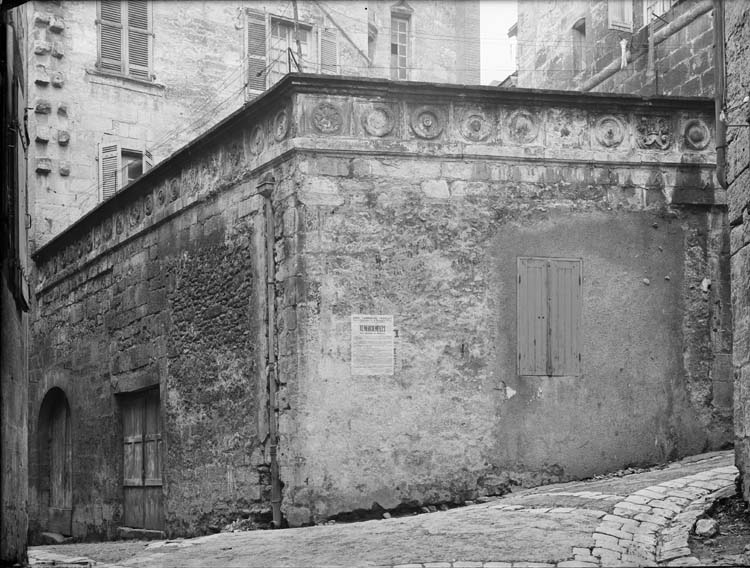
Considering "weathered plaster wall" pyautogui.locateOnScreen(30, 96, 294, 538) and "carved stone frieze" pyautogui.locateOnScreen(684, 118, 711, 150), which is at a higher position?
"carved stone frieze" pyautogui.locateOnScreen(684, 118, 711, 150)

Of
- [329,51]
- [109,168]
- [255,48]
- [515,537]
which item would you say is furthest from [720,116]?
[329,51]

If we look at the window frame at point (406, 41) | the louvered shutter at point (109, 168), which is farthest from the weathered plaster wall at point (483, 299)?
the window frame at point (406, 41)

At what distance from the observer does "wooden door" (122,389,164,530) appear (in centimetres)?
1330

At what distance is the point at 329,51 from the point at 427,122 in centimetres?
1155

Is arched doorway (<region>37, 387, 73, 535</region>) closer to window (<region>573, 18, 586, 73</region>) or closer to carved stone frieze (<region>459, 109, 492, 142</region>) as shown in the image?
carved stone frieze (<region>459, 109, 492, 142</region>)

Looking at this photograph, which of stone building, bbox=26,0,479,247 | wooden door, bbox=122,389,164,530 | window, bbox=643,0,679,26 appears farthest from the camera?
stone building, bbox=26,0,479,247

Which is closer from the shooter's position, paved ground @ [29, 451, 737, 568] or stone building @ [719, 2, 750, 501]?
paved ground @ [29, 451, 737, 568]

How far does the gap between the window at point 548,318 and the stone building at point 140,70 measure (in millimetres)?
7748

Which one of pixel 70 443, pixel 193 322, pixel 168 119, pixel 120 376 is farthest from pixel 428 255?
pixel 168 119

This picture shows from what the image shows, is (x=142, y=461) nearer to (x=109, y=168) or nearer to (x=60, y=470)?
(x=60, y=470)

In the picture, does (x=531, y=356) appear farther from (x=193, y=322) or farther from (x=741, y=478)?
(x=193, y=322)

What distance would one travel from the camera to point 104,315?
15.3 metres

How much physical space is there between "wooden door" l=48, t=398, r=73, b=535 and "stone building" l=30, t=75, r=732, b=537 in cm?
513

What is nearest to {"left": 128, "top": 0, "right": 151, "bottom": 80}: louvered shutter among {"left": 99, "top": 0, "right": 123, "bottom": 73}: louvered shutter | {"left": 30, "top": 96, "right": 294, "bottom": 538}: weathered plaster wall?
{"left": 99, "top": 0, "right": 123, "bottom": 73}: louvered shutter
